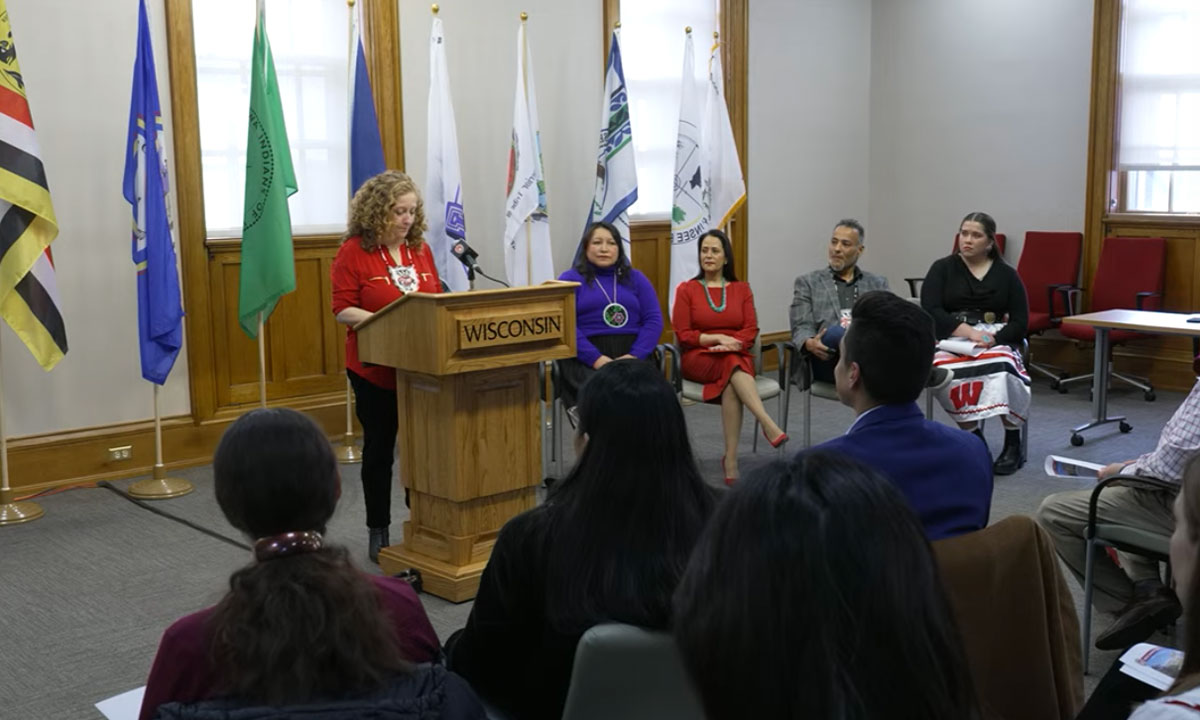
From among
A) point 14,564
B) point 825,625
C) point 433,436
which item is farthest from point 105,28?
point 825,625

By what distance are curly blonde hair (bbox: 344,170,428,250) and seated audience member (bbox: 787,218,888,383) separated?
88.5 inches

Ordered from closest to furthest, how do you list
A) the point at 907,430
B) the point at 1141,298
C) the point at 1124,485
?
the point at 907,430 → the point at 1124,485 → the point at 1141,298

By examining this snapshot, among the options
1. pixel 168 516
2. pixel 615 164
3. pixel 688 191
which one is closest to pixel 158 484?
pixel 168 516

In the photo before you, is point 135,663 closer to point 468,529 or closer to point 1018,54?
point 468,529

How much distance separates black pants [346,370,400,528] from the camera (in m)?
4.32

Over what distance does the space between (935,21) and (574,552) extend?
7888 mm

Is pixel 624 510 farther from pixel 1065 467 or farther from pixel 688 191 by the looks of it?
pixel 688 191

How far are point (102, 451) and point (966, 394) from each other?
4.14 m

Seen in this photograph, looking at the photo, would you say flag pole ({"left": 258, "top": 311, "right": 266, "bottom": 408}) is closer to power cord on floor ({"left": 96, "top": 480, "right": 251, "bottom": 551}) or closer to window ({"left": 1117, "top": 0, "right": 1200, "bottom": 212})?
power cord on floor ({"left": 96, "top": 480, "right": 251, "bottom": 551})

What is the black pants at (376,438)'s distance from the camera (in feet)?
14.2

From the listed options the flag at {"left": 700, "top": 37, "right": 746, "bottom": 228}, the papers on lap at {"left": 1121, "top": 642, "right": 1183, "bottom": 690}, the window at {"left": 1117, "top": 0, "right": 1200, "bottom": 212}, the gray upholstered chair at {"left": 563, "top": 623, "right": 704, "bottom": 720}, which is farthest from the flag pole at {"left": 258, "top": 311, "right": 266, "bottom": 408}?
the window at {"left": 1117, "top": 0, "right": 1200, "bottom": 212}

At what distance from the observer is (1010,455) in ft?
18.6

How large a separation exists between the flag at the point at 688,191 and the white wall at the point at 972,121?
2357mm

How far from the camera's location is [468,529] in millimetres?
3986
